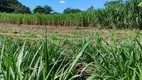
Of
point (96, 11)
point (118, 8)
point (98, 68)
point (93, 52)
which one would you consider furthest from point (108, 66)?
point (96, 11)

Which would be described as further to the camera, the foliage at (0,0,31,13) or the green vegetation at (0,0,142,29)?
the foliage at (0,0,31,13)

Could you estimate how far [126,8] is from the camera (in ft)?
45.7

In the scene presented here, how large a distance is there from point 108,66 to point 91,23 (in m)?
13.1

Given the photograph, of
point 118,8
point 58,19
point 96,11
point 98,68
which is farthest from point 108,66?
point 58,19

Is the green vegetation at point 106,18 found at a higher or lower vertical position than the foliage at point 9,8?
lower

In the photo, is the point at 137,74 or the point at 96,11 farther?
the point at 96,11

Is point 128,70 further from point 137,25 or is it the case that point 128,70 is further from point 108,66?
point 137,25

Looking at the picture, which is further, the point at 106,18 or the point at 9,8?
the point at 9,8

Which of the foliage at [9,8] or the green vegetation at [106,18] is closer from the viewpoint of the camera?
the green vegetation at [106,18]

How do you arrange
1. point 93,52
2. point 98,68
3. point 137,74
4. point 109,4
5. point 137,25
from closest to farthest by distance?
1. point 137,74
2. point 98,68
3. point 93,52
4. point 137,25
5. point 109,4

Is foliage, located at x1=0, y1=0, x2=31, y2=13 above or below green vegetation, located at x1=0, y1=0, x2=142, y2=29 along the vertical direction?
above

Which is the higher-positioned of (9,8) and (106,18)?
(9,8)

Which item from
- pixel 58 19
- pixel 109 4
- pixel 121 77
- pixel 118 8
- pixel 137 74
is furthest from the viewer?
pixel 58 19

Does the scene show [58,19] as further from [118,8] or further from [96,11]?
[118,8]
